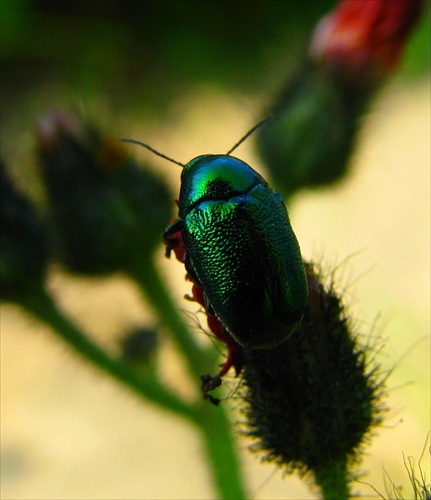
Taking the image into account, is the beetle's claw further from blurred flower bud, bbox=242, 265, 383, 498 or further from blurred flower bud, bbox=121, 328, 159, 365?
blurred flower bud, bbox=121, 328, 159, 365

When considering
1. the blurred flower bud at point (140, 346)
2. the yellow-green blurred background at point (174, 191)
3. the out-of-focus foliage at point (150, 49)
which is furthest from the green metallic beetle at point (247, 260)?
the out-of-focus foliage at point (150, 49)

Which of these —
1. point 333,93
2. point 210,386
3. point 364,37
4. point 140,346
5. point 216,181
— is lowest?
point 210,386

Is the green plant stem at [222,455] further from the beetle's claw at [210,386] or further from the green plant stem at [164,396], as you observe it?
the beetle's claw at [210,386]

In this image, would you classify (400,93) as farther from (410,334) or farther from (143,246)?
(143,246)

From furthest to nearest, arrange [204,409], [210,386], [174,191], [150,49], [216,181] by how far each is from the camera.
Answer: [150,49] → [174,191] → [204,409] → [210,386] → [216,181]

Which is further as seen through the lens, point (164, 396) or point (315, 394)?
point (164, 396)

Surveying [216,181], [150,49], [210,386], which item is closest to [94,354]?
[210,386]

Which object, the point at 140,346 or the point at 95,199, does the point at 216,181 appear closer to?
the point at 95,199
